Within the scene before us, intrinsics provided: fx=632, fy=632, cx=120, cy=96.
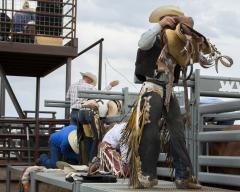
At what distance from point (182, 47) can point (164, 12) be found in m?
0.30

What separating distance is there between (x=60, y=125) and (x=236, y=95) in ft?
19.1

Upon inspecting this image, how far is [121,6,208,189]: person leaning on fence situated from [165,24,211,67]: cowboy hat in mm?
37

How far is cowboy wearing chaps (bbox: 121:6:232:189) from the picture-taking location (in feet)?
12.3

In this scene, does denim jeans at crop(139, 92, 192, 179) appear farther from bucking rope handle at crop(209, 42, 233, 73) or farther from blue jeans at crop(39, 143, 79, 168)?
blue jeans at crop(39, 143, 79, 168)

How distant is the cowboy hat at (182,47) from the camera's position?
3.72m

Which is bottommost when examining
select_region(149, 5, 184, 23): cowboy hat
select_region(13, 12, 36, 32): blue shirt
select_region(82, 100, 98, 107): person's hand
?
select_region(82, 100, 98, 107): person's hand

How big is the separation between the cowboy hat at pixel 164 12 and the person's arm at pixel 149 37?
0.15 metres

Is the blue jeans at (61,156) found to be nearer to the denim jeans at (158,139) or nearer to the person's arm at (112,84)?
the person's arm at (112,84)

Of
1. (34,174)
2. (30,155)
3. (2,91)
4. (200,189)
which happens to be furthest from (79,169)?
(2,91)

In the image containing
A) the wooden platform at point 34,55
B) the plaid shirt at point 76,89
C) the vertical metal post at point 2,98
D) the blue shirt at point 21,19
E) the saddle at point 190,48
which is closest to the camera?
the saddle at point 190,48

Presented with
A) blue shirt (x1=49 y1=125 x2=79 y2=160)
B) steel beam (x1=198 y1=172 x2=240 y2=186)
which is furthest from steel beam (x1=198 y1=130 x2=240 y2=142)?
blue shirt (x1=49 y1=125 x2=79 y2=160)

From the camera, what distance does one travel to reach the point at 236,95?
476 cm

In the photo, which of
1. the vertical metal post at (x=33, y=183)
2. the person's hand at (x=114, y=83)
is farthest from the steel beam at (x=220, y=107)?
the person's hand at (x=114, y=83)

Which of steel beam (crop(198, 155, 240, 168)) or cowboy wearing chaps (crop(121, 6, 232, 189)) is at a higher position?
cowboy wearing chaps (crop(121, 6, 232, 189))
